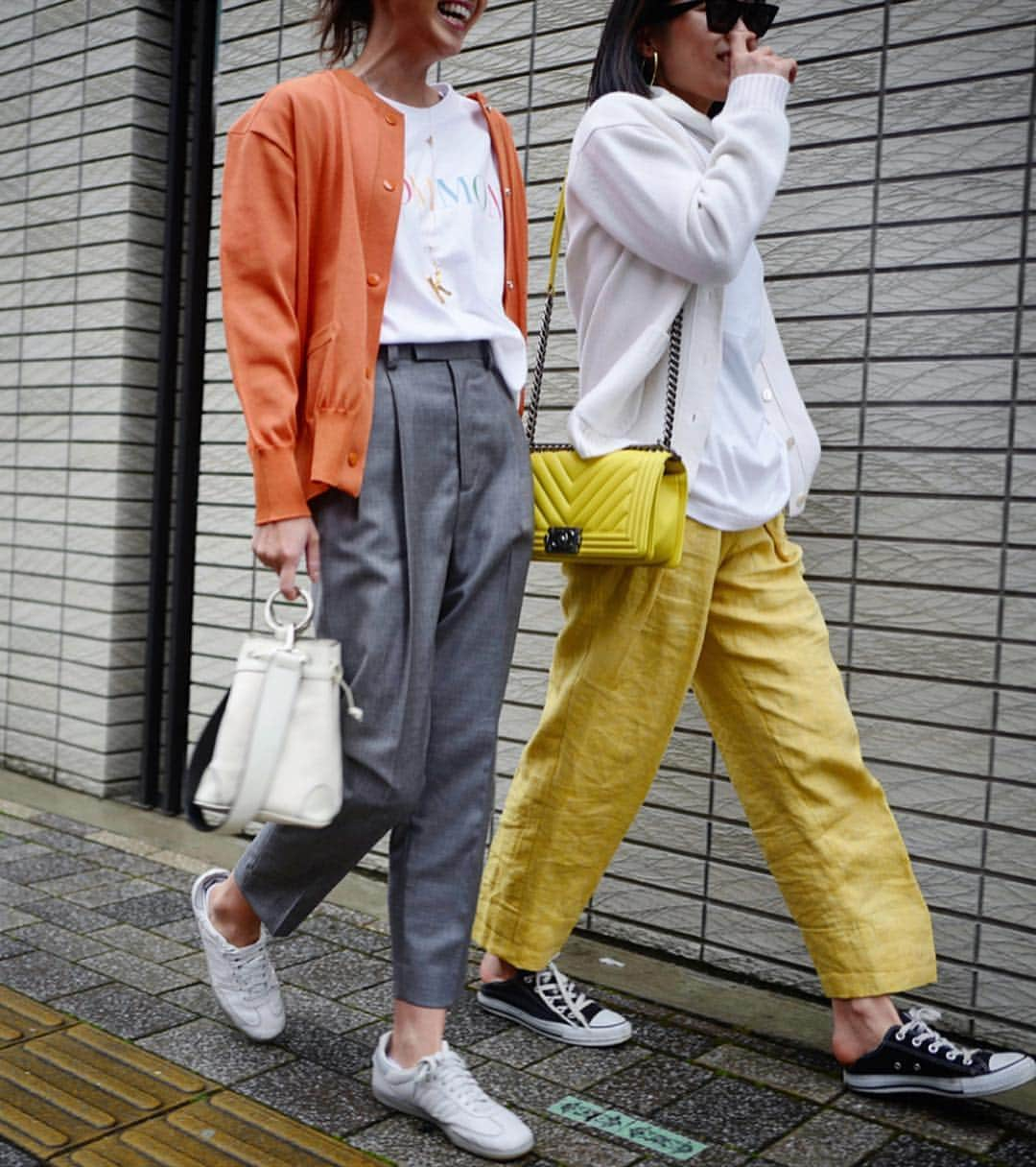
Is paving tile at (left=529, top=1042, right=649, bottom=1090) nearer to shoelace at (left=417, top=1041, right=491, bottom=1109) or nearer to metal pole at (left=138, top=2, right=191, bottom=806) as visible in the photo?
shoelace at (left=417, top=1041, right=491, bottom=1109)

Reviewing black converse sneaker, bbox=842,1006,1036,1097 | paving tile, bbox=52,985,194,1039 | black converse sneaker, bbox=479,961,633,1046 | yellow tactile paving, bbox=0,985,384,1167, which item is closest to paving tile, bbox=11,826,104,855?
paving tile, bbox=52,985,194,1039

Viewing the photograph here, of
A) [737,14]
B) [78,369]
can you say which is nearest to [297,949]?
[737,14]

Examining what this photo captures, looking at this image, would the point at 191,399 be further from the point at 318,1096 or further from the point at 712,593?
the point at 318,1096

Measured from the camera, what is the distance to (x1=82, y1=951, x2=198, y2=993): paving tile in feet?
10.4

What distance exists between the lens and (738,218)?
2531 millimetres

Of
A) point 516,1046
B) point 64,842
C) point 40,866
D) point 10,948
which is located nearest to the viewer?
point 516,1046

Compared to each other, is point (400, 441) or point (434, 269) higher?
point (434, 269)

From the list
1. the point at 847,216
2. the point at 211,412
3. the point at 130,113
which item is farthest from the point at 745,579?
the point at 130,113

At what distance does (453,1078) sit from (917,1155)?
2.77 ft

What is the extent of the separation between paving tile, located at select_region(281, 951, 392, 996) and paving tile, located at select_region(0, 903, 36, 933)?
0.78 m

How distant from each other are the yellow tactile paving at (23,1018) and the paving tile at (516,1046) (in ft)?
2.92

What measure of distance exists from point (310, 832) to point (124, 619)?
2601 millimetres

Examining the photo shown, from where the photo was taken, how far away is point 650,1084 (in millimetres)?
2750

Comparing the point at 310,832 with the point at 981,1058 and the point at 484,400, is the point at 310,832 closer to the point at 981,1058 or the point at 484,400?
the point at 484,400
